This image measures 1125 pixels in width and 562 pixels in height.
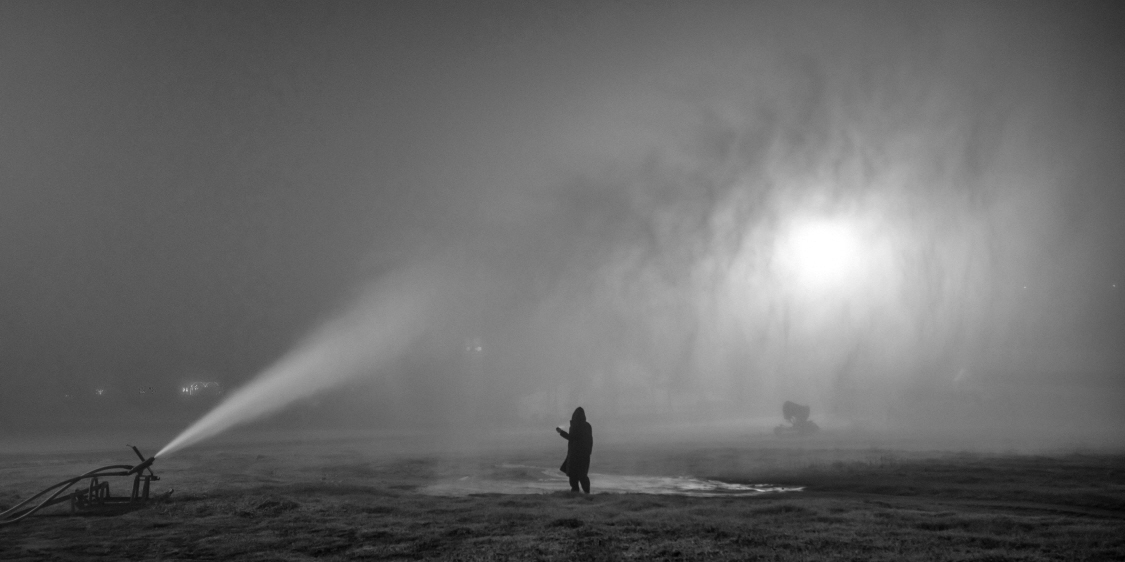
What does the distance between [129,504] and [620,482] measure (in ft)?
71.4

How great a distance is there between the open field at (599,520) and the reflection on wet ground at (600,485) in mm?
310

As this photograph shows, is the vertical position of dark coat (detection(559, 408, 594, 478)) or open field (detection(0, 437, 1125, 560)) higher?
dark coat (detection(559, 408, 594, 478))

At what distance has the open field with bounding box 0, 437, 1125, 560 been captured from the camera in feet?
52.5

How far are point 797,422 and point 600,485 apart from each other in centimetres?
7624

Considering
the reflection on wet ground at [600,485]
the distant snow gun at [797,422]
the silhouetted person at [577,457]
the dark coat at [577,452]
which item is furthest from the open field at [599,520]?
the distant snow gun at [797,422]

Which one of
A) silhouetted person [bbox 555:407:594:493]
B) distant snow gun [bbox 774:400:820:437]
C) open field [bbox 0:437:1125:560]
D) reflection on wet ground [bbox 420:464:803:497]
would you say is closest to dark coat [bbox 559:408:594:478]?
silhouetted person [bbox 555:407:594:493]

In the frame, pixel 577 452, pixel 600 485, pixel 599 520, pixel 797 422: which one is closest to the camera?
pixel 599 520

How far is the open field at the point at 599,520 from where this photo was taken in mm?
16000

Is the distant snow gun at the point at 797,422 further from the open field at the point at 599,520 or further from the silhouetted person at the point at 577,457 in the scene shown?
the silhouetted person at the point at 577,457

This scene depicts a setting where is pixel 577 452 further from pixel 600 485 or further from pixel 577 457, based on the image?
pixel 600 485

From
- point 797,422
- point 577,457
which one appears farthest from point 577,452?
point 797,422

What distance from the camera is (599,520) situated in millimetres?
20062

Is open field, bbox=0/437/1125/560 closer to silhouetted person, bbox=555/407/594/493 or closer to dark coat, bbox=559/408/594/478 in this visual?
silhouetted person, bbox=555/407/594/493

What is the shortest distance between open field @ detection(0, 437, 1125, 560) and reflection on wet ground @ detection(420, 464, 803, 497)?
0.31 m
